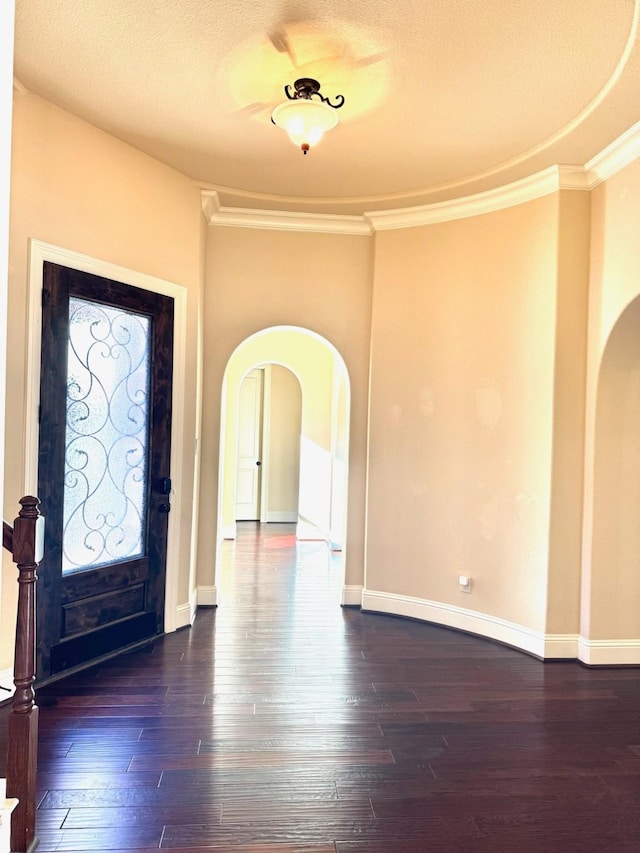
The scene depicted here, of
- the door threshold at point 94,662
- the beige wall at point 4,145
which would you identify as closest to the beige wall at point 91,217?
the door threshold at point 94,662

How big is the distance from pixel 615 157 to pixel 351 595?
12.4 feet

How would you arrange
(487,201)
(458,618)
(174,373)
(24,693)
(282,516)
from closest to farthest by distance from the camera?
(24,693) < (174,373) < (487,201) < (458,618) < (282,516)

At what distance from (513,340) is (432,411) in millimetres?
848

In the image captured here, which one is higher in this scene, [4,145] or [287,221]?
[287,221]

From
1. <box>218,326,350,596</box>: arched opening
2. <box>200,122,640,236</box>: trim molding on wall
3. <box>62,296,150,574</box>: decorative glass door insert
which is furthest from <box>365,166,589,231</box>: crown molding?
<box>218,326,350,596</box>: arched opening

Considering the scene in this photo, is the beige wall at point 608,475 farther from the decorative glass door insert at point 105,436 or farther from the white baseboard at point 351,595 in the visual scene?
the decorative glass door insert at point 105,436

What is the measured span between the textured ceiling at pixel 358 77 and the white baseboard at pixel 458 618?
3198 millimetres

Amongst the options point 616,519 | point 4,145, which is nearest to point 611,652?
point 616,519

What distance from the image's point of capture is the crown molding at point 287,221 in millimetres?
4684

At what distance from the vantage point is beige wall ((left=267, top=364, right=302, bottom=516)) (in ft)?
31.3

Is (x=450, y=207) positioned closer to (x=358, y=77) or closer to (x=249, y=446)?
(x=358, y=77)

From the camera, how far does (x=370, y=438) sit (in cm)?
486

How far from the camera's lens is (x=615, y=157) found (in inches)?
140

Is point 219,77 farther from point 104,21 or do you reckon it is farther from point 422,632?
point 422,632
